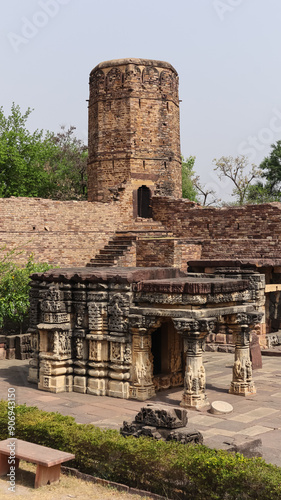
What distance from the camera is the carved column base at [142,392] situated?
10.9 meters

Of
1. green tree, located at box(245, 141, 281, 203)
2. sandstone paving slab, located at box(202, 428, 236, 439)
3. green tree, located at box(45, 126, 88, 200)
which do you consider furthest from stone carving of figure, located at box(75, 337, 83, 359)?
green tree, located at box(245, 141, 281, 203)

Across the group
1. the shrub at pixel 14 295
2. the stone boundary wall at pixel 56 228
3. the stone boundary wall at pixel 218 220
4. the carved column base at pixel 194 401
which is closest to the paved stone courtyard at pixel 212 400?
the carved column base at pixel 194 401

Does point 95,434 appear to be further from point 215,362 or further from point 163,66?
point 163,66

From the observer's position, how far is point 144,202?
25359mm

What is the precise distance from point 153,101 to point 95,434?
66.4 feet

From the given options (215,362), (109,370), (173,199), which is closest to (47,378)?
(109,370)

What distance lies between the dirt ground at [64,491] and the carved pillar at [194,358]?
3.44m

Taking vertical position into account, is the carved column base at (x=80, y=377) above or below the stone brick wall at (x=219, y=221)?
below

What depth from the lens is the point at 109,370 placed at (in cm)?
1149

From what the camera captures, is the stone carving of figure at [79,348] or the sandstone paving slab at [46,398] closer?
the sandstone paving slab at [46,398]

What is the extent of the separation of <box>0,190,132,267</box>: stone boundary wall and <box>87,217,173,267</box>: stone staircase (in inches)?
11.4

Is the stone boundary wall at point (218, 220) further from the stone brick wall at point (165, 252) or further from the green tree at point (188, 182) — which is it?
the green tree at point (188, 182)

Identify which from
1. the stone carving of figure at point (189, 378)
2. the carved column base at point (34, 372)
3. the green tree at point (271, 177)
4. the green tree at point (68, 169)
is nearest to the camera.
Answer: the stone carving of figure at point (189, 378)

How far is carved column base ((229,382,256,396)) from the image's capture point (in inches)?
446
